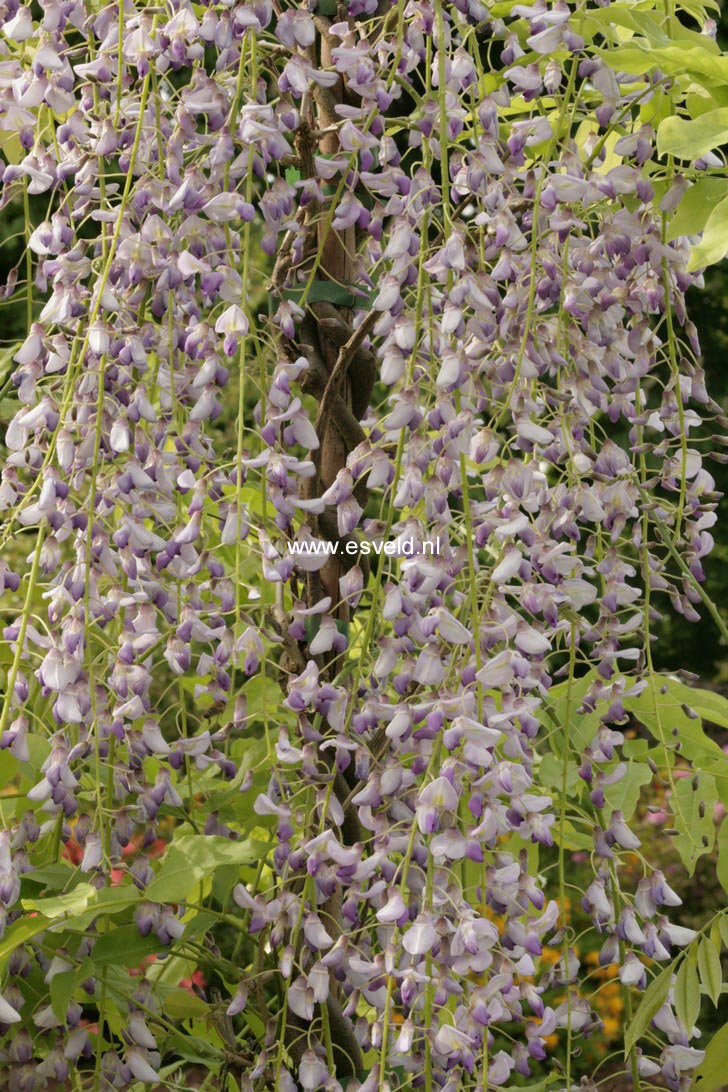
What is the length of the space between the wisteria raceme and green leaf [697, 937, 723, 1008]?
0.10 feet

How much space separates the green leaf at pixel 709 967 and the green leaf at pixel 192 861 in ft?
1.01

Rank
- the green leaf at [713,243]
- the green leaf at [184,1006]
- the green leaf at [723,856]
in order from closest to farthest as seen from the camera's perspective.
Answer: the green leaf at [713,243]
the green leaf at [723,856]
the green leaf at [184,1006]

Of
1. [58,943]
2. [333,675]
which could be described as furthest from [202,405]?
[58,943]

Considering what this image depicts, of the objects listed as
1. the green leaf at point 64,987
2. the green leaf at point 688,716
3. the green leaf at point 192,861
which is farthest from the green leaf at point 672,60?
the green leaf at point 64,987

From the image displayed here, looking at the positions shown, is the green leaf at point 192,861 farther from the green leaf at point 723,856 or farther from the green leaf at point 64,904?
Answer: the green leaf at point 723,856

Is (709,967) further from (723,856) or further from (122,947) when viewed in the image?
(122,947)

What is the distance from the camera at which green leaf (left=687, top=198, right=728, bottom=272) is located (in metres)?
0.71

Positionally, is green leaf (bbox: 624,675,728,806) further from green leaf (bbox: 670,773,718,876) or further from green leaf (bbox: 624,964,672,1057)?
green leaf (bbox: 624,964,672,1057)

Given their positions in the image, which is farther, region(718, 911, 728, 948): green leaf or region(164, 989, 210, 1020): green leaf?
region(164, 989, 210, 1020): green leaf

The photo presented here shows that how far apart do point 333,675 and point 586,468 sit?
26cm

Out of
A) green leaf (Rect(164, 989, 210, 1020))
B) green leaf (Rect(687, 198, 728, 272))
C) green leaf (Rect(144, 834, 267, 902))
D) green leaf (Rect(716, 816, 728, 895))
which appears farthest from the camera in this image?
green leaf (Rect(164, 989, 210, 1020))

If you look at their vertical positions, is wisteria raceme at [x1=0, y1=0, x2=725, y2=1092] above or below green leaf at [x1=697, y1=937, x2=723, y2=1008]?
above

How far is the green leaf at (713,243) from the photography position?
0.71m

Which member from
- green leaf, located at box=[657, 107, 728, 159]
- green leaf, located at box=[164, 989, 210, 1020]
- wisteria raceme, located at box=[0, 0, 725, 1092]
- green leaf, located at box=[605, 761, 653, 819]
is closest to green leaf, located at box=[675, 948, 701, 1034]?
wisteria raceme, located at box=[0, 0, 725, 1092]
